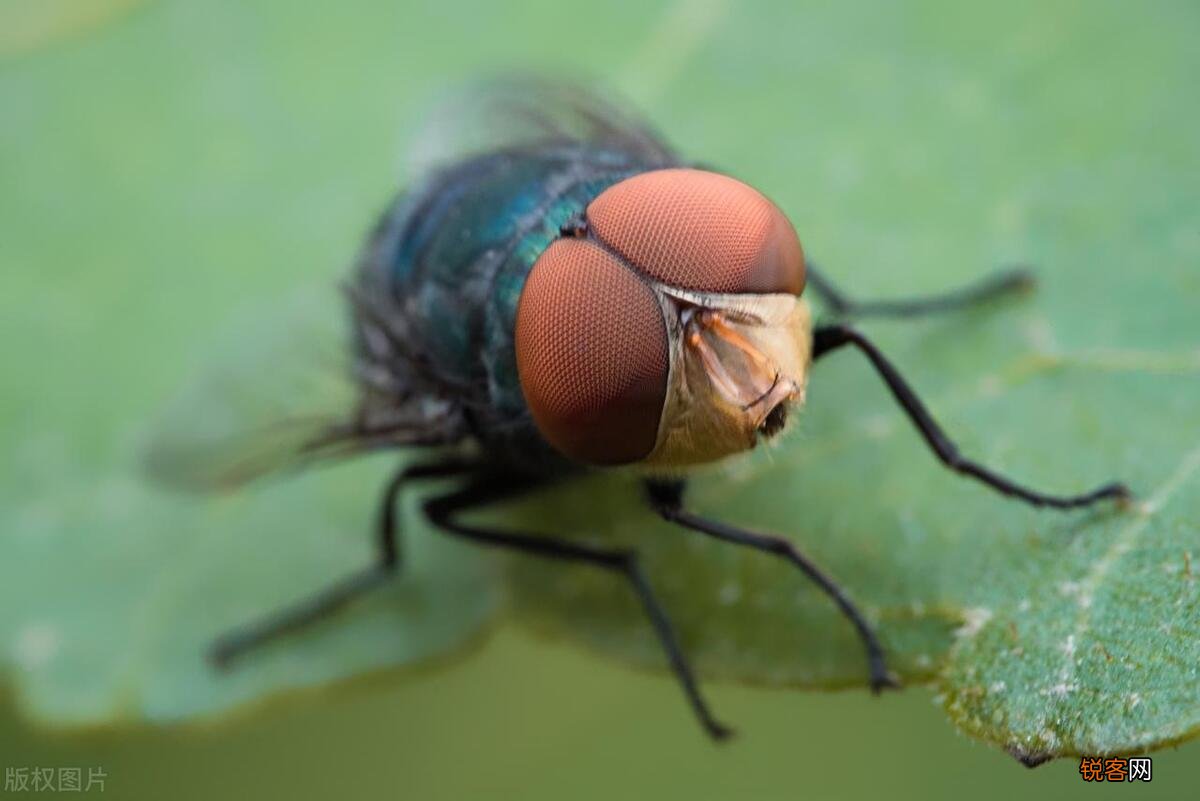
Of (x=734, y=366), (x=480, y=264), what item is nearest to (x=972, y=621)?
(x=734, y=366)

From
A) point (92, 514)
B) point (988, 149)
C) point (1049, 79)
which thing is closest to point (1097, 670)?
point (988, 149)

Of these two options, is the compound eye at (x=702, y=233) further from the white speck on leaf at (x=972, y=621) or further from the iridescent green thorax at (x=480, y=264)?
the white speck on leaf at (x=972, y=621)

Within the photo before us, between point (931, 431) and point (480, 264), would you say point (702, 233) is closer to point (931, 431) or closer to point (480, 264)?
point (480, 264)

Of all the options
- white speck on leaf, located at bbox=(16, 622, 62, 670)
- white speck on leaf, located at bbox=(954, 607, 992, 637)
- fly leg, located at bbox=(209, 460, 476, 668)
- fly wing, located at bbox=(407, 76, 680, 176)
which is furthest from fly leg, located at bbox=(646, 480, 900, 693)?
white speck on leaf, located at bbox=(16, 622, 62, 670)

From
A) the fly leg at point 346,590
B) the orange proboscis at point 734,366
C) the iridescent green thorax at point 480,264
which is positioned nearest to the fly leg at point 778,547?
the iridescent green thorax at point 480,264

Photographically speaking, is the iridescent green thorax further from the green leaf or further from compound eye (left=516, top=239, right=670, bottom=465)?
the green leaf

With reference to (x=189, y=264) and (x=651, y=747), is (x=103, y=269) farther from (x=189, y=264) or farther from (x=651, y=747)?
(x=651, y=747)
